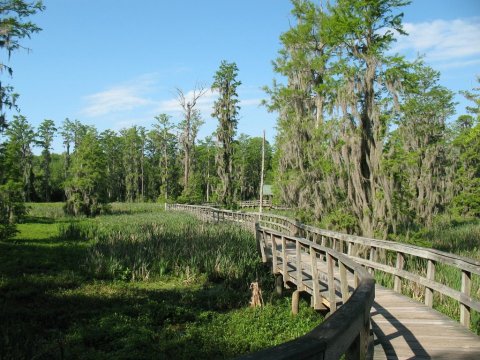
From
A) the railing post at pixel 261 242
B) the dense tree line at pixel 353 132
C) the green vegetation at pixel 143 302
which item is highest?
the dense tree line at pixel 353 132

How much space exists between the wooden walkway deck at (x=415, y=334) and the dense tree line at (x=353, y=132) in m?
6.92

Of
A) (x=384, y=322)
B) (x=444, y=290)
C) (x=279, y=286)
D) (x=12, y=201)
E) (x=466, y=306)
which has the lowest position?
(x=279, y=286)

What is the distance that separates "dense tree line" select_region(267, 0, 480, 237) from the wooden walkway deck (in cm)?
692

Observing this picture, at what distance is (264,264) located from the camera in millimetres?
13625

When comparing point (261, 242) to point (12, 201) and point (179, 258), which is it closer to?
point (179, 258)

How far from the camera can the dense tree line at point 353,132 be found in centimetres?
1348

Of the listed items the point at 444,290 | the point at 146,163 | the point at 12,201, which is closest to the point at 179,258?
the point at 444,290

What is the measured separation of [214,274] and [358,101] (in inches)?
292

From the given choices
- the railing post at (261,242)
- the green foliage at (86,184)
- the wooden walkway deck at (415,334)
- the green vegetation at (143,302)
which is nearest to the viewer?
the wooden walkway deck at (415,334)

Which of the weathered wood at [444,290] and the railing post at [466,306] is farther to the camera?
the railing post at [466,306]

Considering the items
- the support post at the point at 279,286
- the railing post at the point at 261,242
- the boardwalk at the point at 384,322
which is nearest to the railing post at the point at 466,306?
the boardwalk at the point at 384,322

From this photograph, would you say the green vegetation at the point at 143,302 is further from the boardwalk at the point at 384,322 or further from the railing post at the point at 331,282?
the railing post at the point at 331,282

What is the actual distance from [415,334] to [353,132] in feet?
31.0

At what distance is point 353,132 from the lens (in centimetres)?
1376
